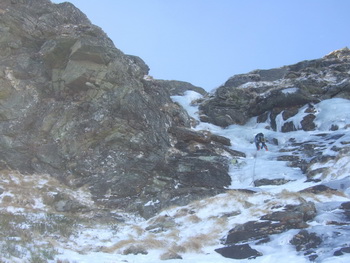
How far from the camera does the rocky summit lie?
10.4m

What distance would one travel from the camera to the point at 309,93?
31.9m

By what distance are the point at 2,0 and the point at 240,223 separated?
2194 cm

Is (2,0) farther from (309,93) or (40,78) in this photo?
(309,93)

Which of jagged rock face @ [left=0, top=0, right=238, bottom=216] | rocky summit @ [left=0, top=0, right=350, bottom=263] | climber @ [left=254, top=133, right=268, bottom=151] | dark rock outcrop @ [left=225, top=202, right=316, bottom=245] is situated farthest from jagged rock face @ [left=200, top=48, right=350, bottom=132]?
dark rock outcrop @ [left=225, top=202, right=316, bottom=245]

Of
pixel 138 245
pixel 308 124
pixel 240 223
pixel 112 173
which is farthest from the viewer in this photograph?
pixel 308 124

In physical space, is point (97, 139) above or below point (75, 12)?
below

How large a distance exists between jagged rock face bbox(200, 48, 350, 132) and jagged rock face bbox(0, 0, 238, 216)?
25.9 ft

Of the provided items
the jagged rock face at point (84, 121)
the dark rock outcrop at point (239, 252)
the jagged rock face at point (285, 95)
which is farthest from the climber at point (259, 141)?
the dark rock outcrop at point (239, 252)

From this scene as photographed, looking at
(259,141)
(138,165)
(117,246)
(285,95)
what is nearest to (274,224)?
(117,246)

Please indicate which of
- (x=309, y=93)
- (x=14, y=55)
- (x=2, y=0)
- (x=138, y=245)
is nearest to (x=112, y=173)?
(x=138, y=245)

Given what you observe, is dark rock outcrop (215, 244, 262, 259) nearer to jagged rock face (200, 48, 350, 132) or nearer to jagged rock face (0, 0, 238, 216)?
jagged rock face (0, 0, 238, 216)

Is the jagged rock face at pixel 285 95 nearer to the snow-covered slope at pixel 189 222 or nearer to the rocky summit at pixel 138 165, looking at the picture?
the rocky summit at pixel 138 165

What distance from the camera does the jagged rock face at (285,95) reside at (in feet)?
101

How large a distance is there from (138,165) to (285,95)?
16.1m
